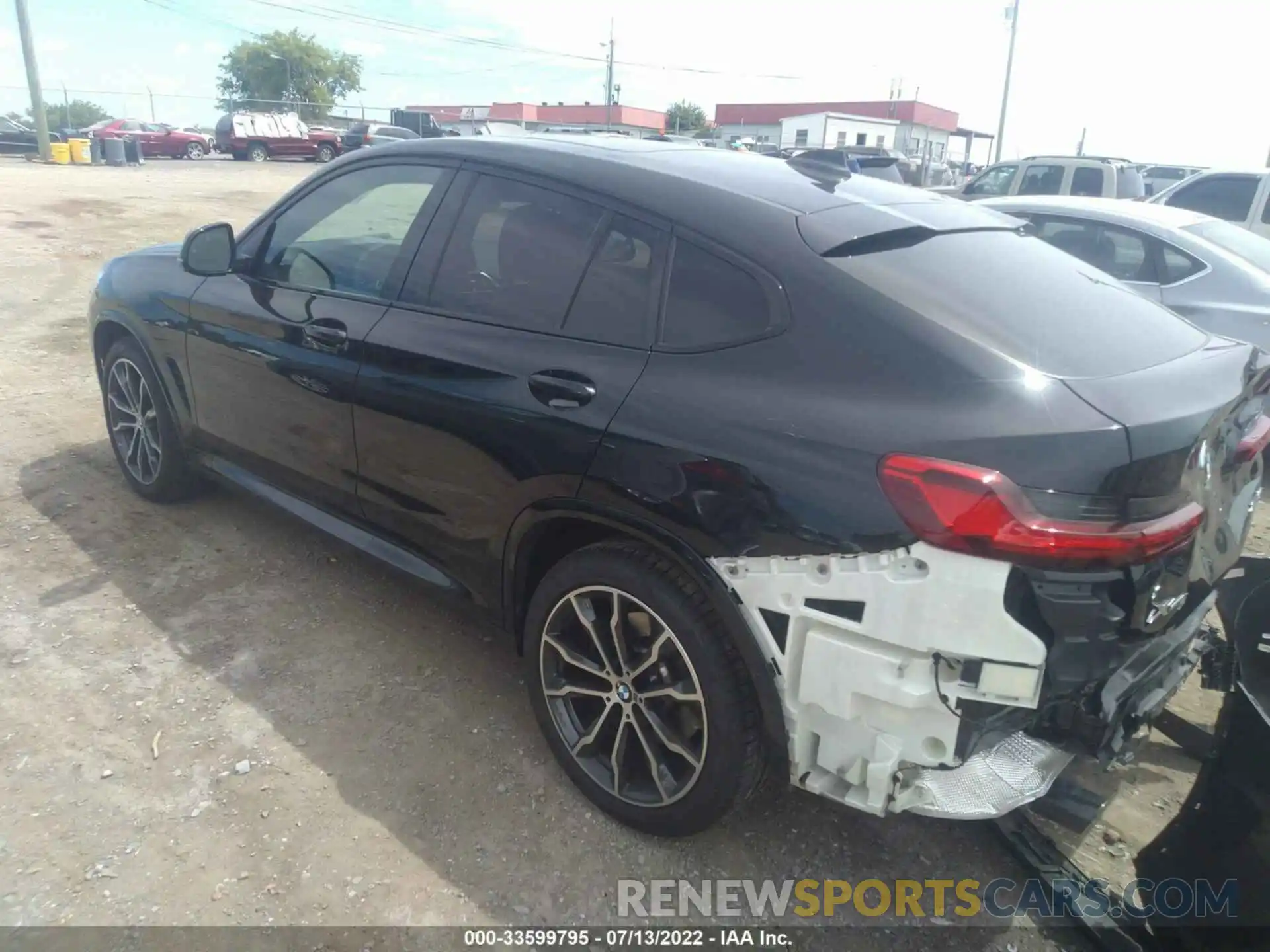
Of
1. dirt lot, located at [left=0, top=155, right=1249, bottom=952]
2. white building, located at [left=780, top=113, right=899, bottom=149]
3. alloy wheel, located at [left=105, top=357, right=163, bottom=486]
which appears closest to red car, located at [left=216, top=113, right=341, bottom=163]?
white building, located at [left=780, top=113, right=899, bottom=149]

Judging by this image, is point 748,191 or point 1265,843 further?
point 748,191

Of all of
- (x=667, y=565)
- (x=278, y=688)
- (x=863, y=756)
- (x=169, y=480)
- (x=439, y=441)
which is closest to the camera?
(x=863, y=756)

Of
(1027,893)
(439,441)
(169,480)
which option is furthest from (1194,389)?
(169,480)

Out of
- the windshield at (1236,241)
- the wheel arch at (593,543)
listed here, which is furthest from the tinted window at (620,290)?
the windshield at (1236,241)

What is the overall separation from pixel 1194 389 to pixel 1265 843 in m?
1.00

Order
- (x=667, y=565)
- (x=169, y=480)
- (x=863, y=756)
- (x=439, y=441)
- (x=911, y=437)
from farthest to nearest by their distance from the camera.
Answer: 1. (x=169, y=480)
2. (x=439, y=441)
3. (x=667, y=565)
4. (x=863, y=756)
5. (x=911, y=437)

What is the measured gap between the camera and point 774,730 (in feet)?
7.10

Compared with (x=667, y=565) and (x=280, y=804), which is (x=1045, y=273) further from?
(x=280, y=804)

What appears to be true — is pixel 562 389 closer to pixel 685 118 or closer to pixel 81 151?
pixel 81 151

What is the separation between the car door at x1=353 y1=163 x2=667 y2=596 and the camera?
2.44 metres

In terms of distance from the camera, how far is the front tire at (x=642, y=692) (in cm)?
222

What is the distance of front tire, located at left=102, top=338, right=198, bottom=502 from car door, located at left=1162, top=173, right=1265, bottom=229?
34.0 ft

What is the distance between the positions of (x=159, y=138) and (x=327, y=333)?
119ft

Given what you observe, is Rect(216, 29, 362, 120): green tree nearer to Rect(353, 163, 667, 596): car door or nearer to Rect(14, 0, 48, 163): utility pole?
Rect(14, 0, 48, 163): utility pole
